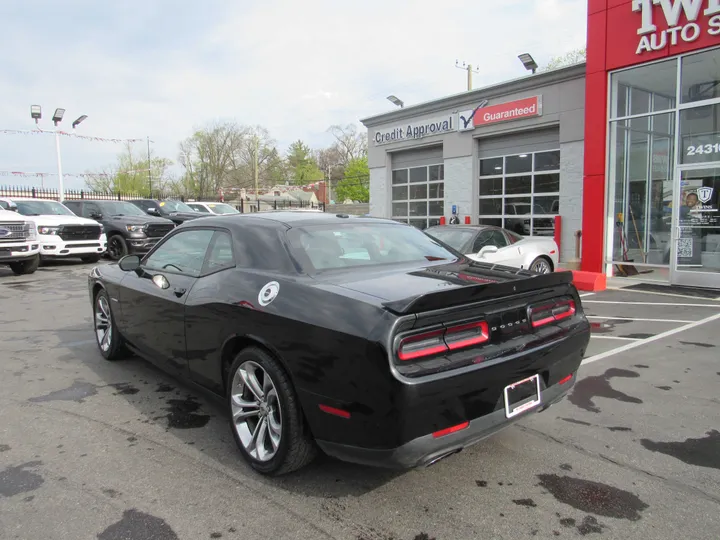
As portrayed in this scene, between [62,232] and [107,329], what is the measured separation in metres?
9.53

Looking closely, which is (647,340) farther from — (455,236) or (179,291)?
(179,291)

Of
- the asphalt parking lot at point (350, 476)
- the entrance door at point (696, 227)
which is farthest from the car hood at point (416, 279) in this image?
the entrance door at point (696, 227)

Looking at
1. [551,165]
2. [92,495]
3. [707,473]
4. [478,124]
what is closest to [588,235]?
[551,165]

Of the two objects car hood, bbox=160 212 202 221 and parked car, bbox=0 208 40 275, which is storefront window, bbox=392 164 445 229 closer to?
car hood, bbox=160 212 202 221

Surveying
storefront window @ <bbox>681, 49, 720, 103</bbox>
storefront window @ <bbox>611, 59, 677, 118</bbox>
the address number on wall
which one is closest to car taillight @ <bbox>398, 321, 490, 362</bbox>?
the address number on wall

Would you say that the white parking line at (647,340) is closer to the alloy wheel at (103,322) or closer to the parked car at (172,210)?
the alloy wheel at (103,322)

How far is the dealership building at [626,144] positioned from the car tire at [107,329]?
33.1 feet

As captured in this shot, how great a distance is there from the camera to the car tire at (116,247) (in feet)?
48.3

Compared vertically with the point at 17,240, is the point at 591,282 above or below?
below

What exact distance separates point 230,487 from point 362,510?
2.54 feet

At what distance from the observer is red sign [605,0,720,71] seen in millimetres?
9461

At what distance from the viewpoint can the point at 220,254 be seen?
3703 mm

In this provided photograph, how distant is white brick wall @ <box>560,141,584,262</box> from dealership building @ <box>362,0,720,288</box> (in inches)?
1.1

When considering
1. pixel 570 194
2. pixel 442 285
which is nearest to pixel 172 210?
pixel 570 194
